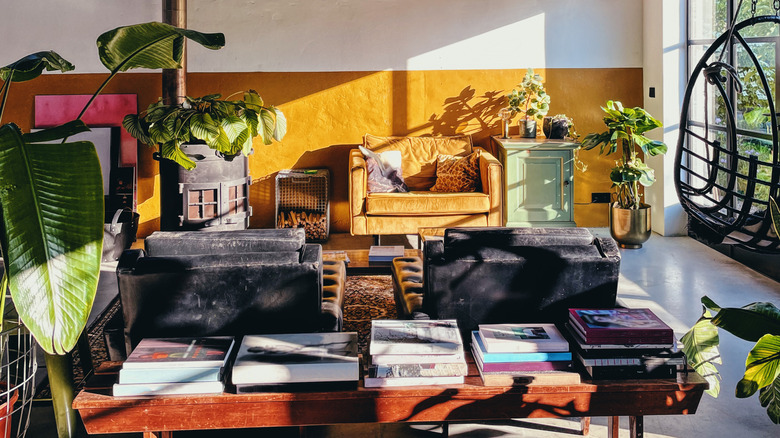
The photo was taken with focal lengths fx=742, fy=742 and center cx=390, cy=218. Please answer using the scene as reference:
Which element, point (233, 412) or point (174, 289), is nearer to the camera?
point (233, 412)

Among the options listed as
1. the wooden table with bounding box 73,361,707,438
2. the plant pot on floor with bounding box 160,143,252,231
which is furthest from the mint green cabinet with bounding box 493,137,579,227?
the wooden table with bounding box 73,361,707,438

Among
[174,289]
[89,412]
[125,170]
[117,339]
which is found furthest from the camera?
[125,170]

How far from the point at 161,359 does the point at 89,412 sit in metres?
0.28

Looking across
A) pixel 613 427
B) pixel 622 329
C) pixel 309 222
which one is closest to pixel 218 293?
pixel 622 329

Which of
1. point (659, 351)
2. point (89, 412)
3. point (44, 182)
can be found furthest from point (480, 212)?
point (44, 182)

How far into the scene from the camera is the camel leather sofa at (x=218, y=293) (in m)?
2.70

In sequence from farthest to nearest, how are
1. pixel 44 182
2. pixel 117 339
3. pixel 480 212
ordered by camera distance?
1. pixel 480 212
2. pixel 117 339
3. pixel 44 182

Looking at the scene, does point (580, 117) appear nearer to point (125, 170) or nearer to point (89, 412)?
point (125, 170)

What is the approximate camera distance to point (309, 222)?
6.88 m

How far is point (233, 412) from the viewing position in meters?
2.40

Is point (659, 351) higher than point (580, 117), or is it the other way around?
point (580, 117)

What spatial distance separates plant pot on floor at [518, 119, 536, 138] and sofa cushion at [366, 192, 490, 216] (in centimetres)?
100

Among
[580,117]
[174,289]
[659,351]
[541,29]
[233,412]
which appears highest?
[541,29]

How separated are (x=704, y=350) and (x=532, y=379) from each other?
2.01 feet
